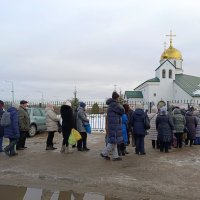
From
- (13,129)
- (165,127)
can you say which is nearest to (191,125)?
(165,127)

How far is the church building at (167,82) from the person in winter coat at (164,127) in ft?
174

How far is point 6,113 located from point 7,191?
4324 millimetres

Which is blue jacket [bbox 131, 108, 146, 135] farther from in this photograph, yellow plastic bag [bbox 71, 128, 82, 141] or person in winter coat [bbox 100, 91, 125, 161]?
yellow plastic bag [bbox 71, 128, 82, 141]

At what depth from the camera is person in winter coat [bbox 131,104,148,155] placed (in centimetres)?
1119

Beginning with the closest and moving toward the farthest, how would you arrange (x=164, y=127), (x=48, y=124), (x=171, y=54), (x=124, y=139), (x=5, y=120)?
(x=5, y=120), (x=124, y=139), (x=164, y=127), (x=48, y=124), (x=171, y=54)

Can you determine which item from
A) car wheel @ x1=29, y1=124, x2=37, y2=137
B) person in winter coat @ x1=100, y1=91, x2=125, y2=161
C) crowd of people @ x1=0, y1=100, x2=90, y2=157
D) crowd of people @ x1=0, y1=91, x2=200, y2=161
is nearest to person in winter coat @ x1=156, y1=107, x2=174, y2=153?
crowd of people @ x1=0, y1=91, x2=200, y2=161

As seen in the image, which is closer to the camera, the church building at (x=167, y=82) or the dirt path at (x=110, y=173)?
the dirt path at (x=110, y=173)

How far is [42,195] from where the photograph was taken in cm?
662

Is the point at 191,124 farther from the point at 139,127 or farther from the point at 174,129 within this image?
the point at 139,127

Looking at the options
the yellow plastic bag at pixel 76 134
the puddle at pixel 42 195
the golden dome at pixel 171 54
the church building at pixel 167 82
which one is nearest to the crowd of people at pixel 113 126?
the yellow plastic bag at pixel 76 134

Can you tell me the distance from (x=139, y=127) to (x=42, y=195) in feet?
17.1

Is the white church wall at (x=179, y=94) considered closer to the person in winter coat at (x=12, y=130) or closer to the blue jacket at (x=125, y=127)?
the blue jacket at (x=125, y=127)

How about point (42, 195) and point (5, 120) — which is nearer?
point (42, 195)

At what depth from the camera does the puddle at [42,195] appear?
21.2 ft
